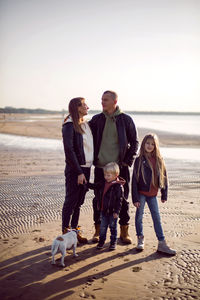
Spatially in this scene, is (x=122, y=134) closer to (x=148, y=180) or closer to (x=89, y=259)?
(x=148, y=180)

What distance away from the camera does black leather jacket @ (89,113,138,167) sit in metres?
4.40

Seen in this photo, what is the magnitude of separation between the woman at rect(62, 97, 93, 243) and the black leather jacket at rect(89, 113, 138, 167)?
17cm

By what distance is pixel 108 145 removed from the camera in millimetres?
4465

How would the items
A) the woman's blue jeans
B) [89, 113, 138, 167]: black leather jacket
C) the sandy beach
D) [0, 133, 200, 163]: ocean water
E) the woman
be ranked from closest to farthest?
the sandy beach, the woman, the woman's blue jeans, [89, 113, 138, 167]: black leather jacket, [0, 133, 200, 163]: ocean water

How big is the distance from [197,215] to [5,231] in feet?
11.6

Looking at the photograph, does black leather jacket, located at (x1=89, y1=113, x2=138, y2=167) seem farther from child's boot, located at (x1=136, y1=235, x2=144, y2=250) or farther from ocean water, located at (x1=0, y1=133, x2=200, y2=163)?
ocean water, located at (x1=0, y1=133, x2=200, y2=163)

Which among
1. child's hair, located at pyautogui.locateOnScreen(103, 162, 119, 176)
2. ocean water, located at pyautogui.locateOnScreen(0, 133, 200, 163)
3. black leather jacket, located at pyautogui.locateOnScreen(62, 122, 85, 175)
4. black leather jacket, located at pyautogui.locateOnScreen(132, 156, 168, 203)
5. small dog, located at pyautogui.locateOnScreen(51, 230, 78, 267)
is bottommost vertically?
small dog, located at pyautogui.locateOnScreen(51, 230, 78, 267)

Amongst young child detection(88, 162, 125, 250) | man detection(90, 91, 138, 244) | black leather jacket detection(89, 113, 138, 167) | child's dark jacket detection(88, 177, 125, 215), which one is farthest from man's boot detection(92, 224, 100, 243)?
black leather jacket detection(89, 113, 138, 167)

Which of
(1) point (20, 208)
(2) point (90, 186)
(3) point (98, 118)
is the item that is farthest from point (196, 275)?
(1) point (20, 208)

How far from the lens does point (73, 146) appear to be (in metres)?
4.20

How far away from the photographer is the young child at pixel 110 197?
411cm

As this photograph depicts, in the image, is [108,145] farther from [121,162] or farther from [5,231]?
[5,231]

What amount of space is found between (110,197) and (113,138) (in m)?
0.93

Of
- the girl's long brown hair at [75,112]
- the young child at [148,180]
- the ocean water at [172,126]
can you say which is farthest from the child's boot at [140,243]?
the ocean water at [172,126]
